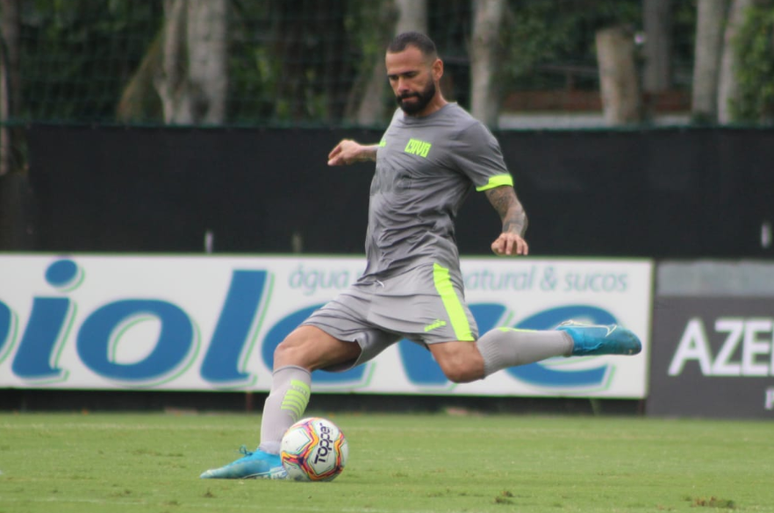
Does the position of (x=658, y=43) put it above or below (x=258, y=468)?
above

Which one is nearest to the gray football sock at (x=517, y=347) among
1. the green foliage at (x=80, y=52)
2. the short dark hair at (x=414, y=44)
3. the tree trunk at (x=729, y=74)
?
A: the short dark hair at (x=414, y=44)

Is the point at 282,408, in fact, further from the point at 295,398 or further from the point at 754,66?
the point at 754,66

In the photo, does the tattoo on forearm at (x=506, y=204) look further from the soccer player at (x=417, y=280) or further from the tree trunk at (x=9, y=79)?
the tree trunk at (x=9, y=79)

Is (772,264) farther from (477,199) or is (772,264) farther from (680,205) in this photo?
(477,199)

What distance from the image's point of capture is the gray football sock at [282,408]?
6.17 meters

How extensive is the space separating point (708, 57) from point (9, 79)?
8376mm

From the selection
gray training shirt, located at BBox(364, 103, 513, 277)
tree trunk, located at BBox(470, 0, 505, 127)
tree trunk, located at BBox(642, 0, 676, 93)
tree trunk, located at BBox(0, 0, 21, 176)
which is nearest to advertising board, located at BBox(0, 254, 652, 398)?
tree trunk, located at BBox(0, 0, 21, 176)

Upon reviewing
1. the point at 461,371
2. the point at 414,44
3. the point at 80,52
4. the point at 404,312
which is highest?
the point at 414,44

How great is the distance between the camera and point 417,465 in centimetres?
737

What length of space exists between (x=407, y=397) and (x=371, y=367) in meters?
0.43

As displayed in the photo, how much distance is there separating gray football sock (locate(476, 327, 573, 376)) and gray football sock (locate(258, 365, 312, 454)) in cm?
89

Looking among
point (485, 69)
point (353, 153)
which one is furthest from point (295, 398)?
point (485, 69)

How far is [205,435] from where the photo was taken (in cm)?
920

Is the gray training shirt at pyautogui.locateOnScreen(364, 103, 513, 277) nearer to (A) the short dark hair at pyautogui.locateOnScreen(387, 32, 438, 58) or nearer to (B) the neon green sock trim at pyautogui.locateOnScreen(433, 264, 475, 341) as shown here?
(B) the neon green sock trim at pyautogui.locateOnScreen(433, 264, 475, 341)
